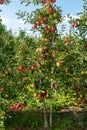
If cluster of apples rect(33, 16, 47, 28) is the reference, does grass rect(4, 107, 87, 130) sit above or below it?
below

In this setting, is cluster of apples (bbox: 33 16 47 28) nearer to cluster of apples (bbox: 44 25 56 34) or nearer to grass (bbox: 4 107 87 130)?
cluster of apples (bbox: 44 25 56 34)

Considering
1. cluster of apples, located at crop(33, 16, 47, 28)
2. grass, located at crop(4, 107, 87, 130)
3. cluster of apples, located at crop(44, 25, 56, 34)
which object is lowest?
grass, located at crop(4, 107, 87, 130)

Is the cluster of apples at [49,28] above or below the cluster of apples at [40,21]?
below

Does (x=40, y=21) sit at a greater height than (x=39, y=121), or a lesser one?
greater

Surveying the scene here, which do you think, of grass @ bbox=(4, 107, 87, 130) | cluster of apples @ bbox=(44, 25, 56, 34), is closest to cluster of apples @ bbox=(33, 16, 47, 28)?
cluster of apples @ bbox=(44, 25, 56, 34)

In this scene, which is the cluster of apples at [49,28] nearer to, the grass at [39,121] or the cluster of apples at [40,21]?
the cluster of apples at [40,21]

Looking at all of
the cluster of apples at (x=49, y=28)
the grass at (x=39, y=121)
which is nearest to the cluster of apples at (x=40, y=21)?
the cluster of apples at (x=49, y=28)

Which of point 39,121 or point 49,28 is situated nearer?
point 49,28

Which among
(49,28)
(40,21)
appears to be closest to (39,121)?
(49,28)

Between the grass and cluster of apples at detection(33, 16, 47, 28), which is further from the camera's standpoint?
the grass

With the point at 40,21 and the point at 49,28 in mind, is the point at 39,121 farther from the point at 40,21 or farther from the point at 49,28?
the point at 40,21

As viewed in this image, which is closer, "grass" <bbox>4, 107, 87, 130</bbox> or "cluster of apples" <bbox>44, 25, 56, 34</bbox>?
"cluster of apples" <bbox>44, 25, 56, 34</bbox>

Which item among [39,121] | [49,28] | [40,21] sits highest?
[40,21]

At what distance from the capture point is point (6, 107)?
983 centimetres
